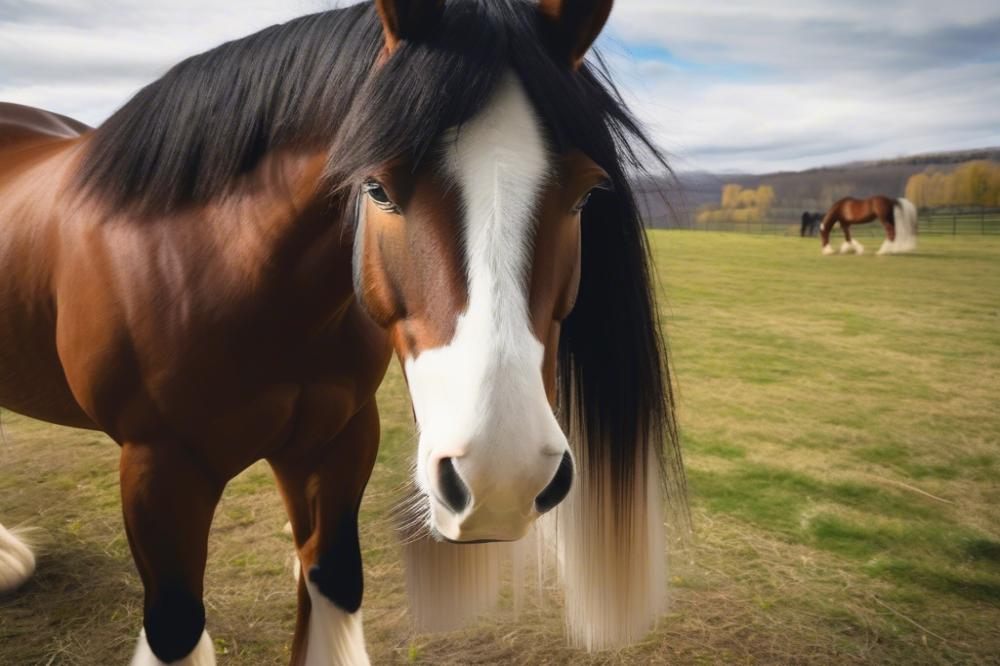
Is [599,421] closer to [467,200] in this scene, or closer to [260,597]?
[467,200]

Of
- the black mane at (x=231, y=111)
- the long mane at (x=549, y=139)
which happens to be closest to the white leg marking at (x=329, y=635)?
the long mane at (x=549, y=139)

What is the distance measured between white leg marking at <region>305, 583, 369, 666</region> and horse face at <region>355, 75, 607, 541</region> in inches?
44.4

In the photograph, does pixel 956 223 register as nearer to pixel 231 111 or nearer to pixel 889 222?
pixel 889 222

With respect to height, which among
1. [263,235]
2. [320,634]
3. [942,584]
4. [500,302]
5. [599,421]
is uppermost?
[263,235]

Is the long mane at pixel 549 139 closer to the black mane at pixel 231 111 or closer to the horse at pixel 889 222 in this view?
the black mane at pixel 231 111

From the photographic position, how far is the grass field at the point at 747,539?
2338mm

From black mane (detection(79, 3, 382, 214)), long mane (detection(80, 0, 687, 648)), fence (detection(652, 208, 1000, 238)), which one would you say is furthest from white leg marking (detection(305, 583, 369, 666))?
fence (detection(652, 208, 1000, 238))

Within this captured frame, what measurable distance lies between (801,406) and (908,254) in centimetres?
1376

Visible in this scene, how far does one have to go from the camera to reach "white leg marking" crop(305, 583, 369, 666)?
1.94 meters

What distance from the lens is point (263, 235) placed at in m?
1.38

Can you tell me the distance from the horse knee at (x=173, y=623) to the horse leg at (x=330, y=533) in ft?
1.12

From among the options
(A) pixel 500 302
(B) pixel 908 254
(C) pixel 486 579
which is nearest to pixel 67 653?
(C) pixel 486 579

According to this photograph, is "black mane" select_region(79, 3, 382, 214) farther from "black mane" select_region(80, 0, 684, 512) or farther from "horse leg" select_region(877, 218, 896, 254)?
"horse leg" select_region(877, 218, 896, 254)

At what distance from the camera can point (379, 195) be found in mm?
1053
